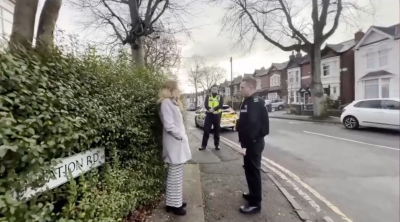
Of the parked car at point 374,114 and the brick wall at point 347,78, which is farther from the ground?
the brick wall at point 347,78

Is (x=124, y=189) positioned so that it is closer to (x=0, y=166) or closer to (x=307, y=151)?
(x=0, y=166)

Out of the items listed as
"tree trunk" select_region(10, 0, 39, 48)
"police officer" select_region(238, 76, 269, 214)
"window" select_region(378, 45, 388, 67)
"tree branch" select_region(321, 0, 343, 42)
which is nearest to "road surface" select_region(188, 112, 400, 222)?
"police officer" select_region(238, 76, 269, 214)

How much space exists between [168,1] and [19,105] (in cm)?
970

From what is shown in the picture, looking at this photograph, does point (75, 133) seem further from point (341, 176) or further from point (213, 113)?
point (213, 113)

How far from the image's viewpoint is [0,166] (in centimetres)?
125

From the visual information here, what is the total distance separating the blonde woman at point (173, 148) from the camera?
3080 mm

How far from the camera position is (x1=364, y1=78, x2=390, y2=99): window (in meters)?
24.3

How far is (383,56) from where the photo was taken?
24406 millimetres

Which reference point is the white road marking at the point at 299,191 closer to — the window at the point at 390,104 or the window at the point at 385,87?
the window at the point at 390,104

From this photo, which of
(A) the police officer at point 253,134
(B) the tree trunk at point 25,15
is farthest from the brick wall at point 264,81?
(B) the tree trunk at point 25,15

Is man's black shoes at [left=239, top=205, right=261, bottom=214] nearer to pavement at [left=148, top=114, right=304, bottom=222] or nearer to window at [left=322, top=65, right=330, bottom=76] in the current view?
pavement at [left=148, top=114, right=304, bottom=222]

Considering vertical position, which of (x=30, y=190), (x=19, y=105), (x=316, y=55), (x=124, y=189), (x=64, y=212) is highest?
(x=316, y=55)

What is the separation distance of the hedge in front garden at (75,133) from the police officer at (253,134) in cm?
126

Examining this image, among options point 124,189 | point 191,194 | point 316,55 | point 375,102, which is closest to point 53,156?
point 124,189
